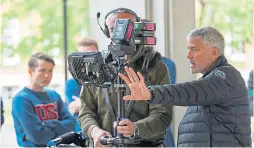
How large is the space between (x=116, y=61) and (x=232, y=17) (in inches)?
155

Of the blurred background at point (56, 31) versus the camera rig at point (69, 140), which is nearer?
the camera rig at point (69, 140)

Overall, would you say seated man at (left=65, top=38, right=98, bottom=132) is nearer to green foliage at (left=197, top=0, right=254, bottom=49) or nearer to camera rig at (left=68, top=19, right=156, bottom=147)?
camera rig at (left=68, top=19, right=156, bottom=147)

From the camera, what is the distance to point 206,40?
2.91 meters

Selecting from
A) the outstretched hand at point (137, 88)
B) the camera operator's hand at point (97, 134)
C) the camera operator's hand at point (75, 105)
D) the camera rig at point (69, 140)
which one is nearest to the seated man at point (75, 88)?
the camera operator's hand at point (75, 105)

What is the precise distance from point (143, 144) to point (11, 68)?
3.27 meters

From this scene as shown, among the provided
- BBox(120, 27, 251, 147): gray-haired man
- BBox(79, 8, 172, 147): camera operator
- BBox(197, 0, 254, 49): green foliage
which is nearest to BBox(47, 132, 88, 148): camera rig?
BBox(79, 8, 172, 147): camera operator

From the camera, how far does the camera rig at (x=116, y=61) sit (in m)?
2.82

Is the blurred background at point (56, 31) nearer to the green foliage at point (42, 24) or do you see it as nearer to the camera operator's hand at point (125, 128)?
the green foliage at point (42, 24)

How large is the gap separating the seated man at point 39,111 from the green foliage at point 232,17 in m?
2.57

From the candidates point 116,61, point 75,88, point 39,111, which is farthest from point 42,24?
point 116,61

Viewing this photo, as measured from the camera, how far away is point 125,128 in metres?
2.89

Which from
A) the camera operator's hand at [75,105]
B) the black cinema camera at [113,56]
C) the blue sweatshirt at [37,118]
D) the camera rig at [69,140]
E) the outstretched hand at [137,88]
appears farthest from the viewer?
the camera operator's hand at [75,105]

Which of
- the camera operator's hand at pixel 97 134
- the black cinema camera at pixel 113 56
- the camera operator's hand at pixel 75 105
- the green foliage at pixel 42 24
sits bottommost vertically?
the camera operator's hand at pixel 97 134

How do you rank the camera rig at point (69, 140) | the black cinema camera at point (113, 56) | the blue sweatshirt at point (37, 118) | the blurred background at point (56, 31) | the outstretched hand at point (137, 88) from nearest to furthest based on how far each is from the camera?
the outstretched hand at point (137, 88) → the black cinema camera at point (113, 56) → the camera rig at point (69, 140) → the blue sweatshirt at point (37, 118) → the blurred background at point (56, 31)
